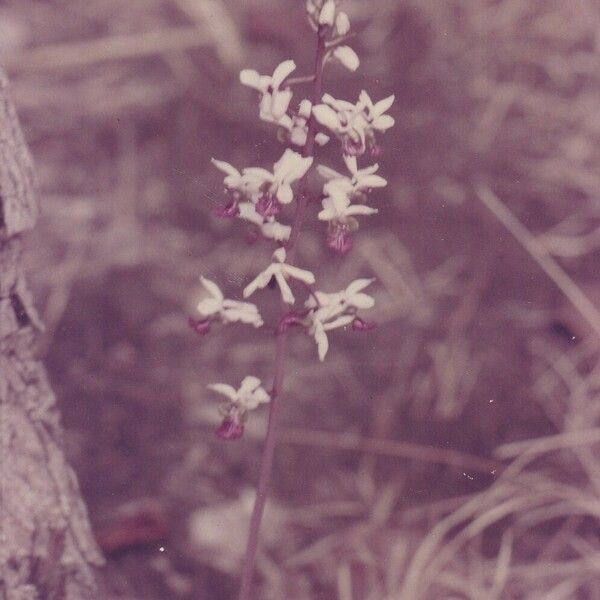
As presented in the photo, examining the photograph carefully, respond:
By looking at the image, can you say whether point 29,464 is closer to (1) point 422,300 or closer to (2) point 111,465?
(2) point 111,465

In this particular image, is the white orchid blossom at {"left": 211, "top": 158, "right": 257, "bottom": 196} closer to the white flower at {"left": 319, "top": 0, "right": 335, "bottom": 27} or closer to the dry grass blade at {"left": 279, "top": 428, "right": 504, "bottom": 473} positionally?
the white flower at {"left": 319, "top": 0, "right": 335, "bottom": 27}

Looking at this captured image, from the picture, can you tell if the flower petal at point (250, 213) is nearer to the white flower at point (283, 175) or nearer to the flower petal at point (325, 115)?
the white flower at point (283, 175)

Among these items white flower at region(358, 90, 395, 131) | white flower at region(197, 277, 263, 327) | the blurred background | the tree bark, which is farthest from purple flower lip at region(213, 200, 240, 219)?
the blurred background

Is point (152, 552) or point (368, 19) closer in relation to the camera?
point (152, 552)

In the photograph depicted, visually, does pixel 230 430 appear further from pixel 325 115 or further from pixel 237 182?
pixel 325 115

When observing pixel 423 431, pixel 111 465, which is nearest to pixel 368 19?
pixel 423 431

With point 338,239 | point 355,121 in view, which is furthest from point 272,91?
point 338,239
